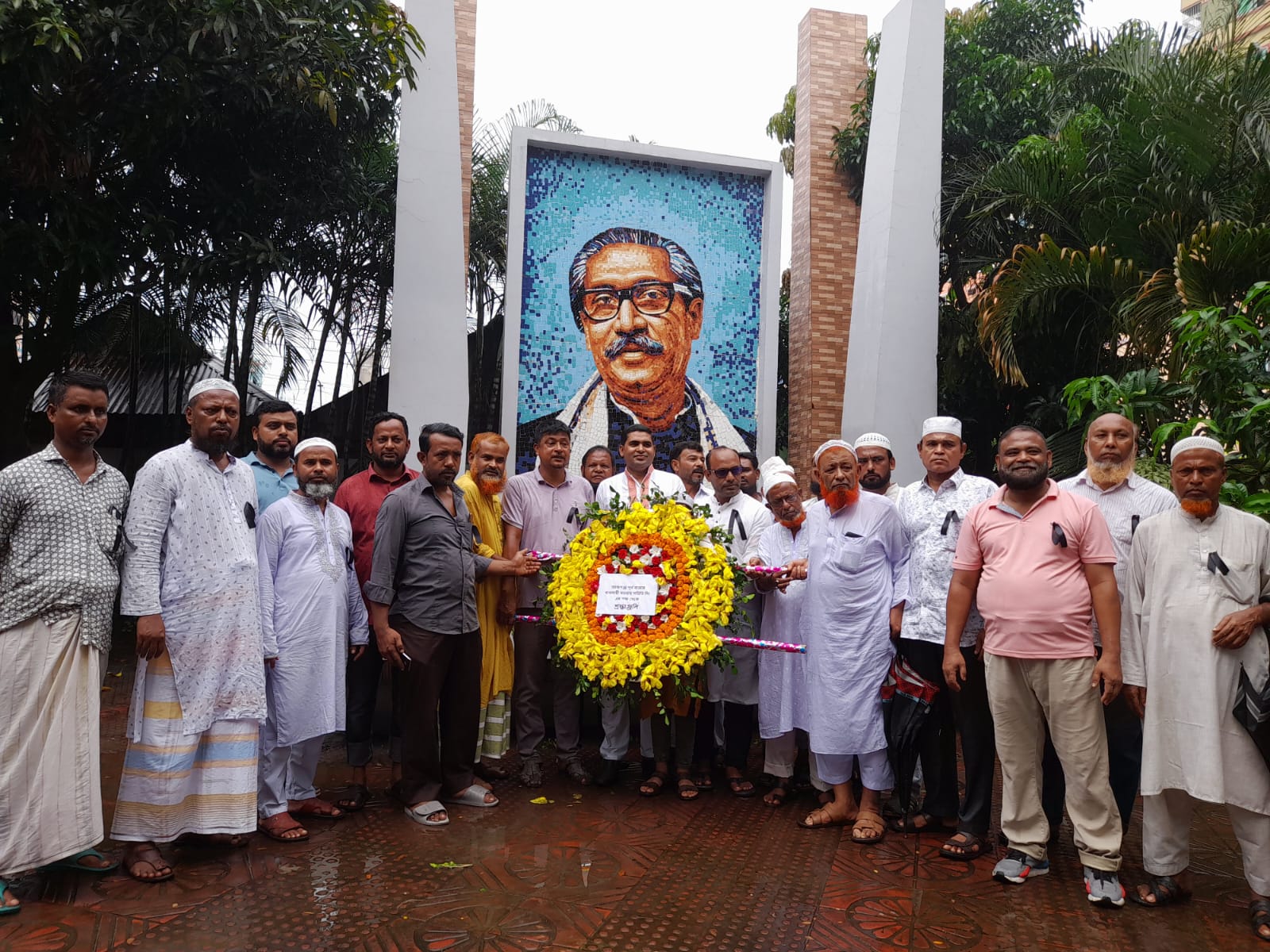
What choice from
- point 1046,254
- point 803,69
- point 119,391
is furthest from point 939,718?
point 119,391

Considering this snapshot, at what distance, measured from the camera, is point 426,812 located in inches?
182

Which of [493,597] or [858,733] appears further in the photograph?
[493,597]

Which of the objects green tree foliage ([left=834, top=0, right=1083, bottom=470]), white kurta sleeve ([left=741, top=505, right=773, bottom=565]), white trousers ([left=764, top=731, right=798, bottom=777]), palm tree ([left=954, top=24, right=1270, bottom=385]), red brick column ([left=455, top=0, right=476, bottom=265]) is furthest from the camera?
green tree foliage ([left=834, top=0, right=1083, bottom=470])

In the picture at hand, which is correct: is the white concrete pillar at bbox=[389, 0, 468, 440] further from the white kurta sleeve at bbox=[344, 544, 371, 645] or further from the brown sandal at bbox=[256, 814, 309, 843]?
the brown sandal at bbox=[256, 814, 309, 843]

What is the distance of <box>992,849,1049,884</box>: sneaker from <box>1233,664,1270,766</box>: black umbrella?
105cm

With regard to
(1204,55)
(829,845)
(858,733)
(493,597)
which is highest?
(1204,55)

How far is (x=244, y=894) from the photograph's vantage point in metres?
3.74

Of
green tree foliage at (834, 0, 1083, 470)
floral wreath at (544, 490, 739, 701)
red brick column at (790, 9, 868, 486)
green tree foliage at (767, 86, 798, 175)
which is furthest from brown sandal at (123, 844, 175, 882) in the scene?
green tree foliage at (767, 86, 798, 175)

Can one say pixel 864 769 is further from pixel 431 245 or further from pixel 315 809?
pixel 431 245

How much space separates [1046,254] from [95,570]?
8121 millimetres

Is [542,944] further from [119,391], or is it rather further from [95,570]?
[119,391]

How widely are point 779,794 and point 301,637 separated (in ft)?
9.00

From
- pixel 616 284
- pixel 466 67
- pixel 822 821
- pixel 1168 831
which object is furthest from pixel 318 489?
pixel 466 67

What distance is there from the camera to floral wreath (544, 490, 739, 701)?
4746mm
